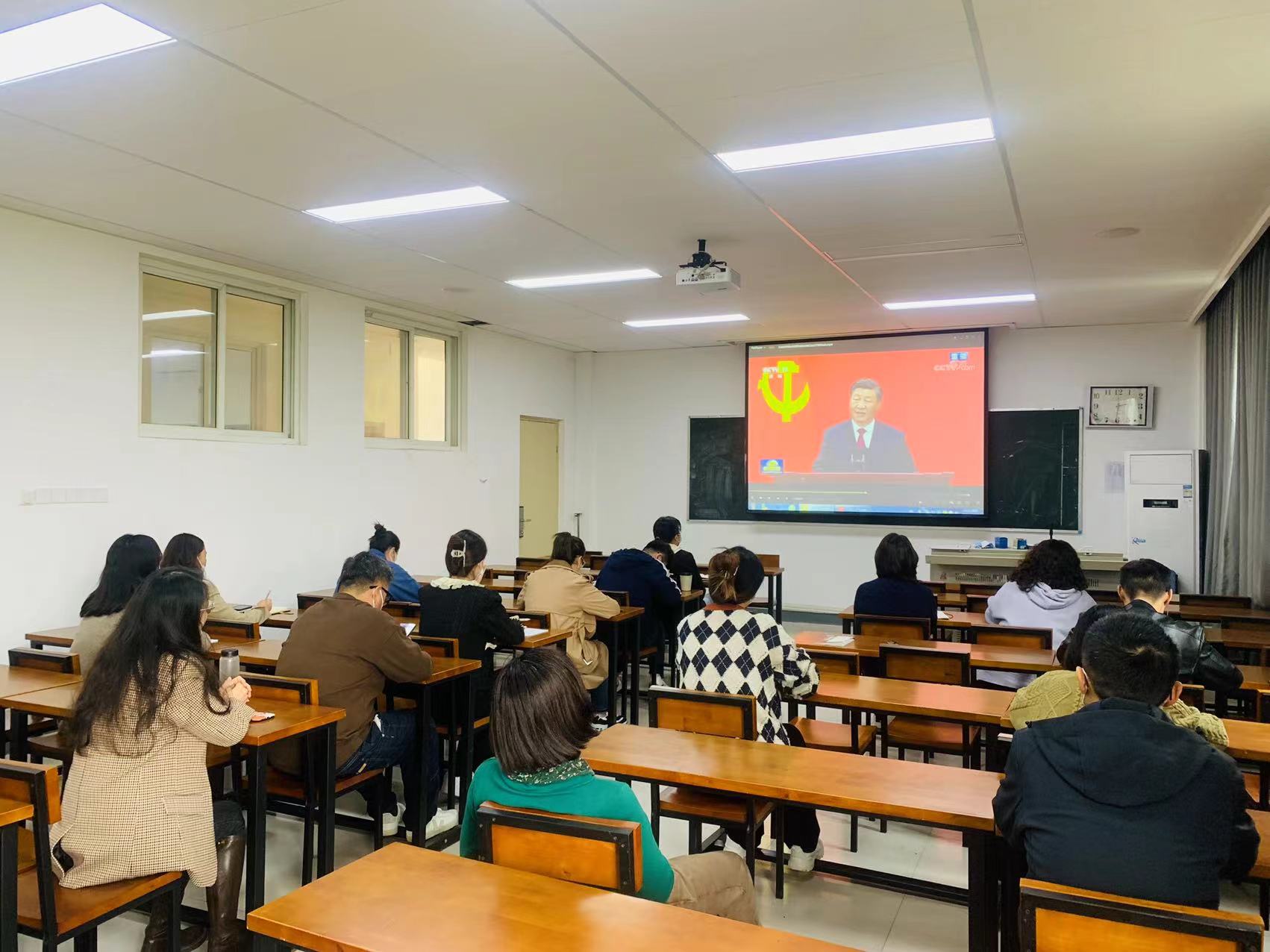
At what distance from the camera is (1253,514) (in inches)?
223

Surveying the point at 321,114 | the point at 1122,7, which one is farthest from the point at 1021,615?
the point at 321,114

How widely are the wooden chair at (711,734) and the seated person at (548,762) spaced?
2.69 ft

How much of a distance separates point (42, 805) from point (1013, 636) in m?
3.72

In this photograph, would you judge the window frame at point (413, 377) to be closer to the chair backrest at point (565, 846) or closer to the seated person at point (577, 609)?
the seated person at point (577, 609)

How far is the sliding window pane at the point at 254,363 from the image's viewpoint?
614 cm

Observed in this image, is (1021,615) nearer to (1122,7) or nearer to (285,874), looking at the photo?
(1122,7)

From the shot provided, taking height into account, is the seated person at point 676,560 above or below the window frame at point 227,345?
below

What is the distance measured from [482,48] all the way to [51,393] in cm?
350

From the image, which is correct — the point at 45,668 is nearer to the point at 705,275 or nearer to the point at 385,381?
the point at 705,275

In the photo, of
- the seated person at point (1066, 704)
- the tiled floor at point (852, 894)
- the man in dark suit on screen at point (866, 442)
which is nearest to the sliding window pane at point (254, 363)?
the tiled floor at point (852, 894)

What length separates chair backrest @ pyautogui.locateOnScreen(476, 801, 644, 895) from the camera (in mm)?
1685

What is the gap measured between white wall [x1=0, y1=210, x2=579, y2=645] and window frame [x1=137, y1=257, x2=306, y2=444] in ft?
0.20

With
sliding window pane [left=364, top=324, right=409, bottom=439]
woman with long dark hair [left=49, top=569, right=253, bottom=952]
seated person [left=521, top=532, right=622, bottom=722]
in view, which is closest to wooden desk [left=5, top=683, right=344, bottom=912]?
woman with long dark hair [left=49, top=569, right=253, bottom=952]

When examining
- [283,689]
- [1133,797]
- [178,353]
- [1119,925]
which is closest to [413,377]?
[178,353]
